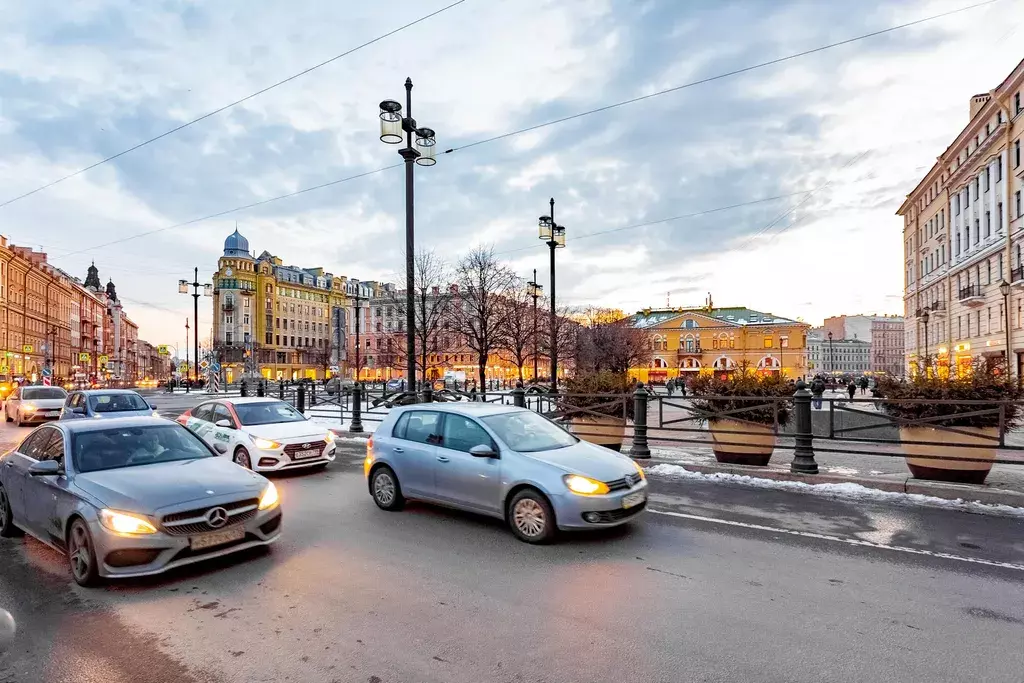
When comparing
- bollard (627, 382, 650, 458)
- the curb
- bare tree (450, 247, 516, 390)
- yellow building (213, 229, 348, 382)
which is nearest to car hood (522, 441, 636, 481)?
the curb

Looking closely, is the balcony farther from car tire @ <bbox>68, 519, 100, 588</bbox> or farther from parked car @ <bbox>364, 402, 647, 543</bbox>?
car tire @ <bbox>68, 519, 100, 588</bbox>

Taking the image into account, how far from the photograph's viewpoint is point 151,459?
20.3 ft

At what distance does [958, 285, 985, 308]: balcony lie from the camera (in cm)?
4697

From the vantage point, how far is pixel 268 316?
104312mm

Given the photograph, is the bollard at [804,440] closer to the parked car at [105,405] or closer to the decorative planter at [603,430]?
the decorative planter at [603,430]

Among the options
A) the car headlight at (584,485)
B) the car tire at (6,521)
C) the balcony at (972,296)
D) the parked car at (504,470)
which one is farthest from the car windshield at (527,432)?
the balcony at (972,296)

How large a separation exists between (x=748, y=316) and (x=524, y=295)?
249 ft

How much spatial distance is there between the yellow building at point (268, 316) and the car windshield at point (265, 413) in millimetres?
84211

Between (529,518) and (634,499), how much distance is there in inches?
45.2

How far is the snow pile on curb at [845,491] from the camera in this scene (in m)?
7.59

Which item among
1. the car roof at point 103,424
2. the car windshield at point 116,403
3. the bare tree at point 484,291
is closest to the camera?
the car roof at point 103,424

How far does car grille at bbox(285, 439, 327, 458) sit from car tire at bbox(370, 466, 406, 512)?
10.2ft

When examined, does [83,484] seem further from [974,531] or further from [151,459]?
[974,531]

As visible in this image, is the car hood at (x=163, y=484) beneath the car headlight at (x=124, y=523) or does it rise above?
above
